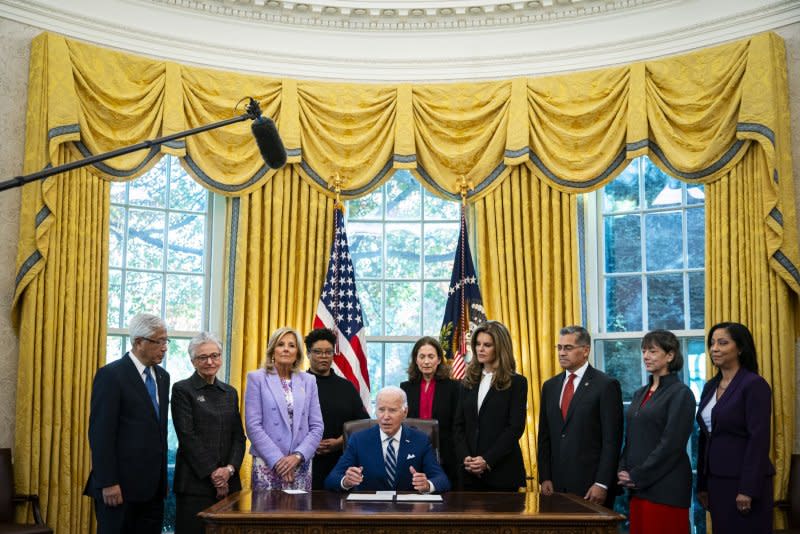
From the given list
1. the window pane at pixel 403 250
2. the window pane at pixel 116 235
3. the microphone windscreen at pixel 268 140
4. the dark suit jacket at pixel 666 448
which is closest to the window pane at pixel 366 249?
the window pane at pixel 403 250

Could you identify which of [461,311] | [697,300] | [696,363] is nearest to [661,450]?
[696,363]

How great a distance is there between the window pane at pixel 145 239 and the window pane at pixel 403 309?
1763 millimetres

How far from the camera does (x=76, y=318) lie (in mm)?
6129

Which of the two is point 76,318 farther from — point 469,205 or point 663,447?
point 663,447

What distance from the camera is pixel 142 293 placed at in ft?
22.4

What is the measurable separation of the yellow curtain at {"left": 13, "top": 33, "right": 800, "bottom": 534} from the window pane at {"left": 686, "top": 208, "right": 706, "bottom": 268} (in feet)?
1.20

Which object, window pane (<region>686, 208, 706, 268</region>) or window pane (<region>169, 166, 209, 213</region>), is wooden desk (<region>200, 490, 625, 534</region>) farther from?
window pane (<region>169, 166, 209, 213</region>)

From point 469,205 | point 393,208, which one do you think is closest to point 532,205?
point 469,205

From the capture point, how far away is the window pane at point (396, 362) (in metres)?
7.17

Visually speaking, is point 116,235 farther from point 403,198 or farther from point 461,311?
point 461,311

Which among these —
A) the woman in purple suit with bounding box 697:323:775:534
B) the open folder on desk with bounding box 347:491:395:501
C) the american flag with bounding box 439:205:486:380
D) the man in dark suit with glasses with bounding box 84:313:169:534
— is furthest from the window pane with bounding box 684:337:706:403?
the man in dark suit with glasses with bounding box 84:313:169:534

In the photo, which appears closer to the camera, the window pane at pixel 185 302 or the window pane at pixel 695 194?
the window pane at pixel 695 194

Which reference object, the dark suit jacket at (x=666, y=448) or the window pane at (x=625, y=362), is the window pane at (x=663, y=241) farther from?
the dark suit jacket at (x=666, y=448)

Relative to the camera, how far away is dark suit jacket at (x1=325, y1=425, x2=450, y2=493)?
4.36m
